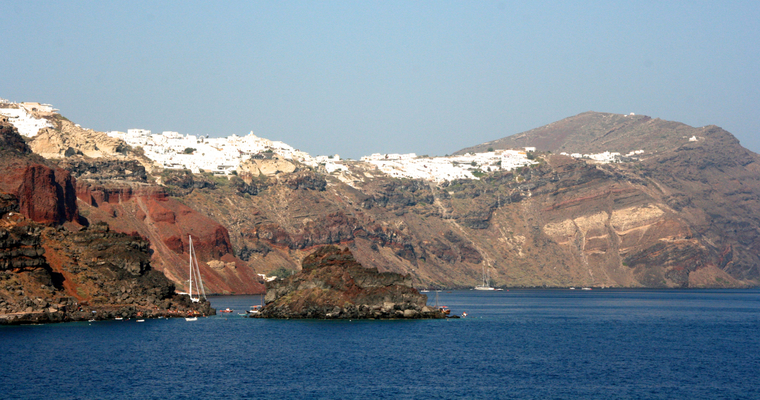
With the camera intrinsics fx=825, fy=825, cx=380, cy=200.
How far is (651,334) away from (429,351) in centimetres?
3418

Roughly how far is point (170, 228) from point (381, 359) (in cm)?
11897

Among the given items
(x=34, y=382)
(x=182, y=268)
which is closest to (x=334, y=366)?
(x=34, y=382)

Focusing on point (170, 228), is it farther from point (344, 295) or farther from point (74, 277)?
point (344, 295)

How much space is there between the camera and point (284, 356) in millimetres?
78188

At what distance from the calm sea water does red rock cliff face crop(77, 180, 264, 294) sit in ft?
221

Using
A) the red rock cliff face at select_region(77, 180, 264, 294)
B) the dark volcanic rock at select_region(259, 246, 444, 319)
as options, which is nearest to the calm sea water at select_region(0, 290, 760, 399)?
the dark volcanic rock at select_region(259, 246, 444, 319)

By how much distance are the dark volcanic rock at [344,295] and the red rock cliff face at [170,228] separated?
6250 cm

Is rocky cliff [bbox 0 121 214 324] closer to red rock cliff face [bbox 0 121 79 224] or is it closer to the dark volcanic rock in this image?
the dark volcanic rock

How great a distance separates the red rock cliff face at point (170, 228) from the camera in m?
179

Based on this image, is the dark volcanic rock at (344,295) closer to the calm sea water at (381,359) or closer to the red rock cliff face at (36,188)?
the calm sea water at (381,359)

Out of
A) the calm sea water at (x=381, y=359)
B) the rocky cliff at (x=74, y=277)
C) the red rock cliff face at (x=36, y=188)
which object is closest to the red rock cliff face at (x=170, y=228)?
the red rock cliff face at (x=36, y=188)

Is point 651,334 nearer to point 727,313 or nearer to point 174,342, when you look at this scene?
point 727,313

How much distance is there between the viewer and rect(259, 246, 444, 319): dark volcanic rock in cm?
11350

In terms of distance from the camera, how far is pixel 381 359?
7706cm
